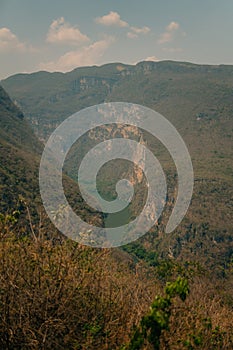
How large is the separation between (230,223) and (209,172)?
24.0 m

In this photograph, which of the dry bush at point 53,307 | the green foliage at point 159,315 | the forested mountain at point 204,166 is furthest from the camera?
the forested mountain at point 204,166

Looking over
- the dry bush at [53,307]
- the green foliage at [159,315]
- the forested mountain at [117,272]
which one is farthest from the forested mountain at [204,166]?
the green foliage at [159,315]

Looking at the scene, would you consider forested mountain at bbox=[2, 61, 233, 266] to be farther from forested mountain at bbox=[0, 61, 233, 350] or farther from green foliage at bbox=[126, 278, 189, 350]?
green foliage at bbox=[126, 278, 189, 350]

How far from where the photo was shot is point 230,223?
78250 millimetres

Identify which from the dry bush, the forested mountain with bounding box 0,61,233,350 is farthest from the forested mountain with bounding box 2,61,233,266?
the dry bush

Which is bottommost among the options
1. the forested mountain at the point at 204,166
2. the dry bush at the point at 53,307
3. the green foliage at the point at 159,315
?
the forested mountain at the point at 204,166

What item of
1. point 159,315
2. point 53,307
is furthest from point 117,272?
point 159,315

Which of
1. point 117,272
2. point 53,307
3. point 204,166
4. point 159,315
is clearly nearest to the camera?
point 159,315

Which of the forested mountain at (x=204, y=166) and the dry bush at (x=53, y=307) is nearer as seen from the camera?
the dry bush at (x=53, y=307)

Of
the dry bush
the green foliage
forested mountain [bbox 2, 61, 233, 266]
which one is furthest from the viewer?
forested mountain [bbox 2, 61, 233, 266]

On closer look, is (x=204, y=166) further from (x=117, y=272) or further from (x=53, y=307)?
(x=53, y=307)

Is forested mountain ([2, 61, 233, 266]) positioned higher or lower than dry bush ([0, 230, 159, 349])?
lower

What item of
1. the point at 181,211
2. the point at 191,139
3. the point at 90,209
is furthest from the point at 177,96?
the point at 90,209

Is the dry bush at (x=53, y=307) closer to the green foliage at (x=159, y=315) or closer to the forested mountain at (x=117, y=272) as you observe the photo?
the forested mountain at (x=117, y=272)
